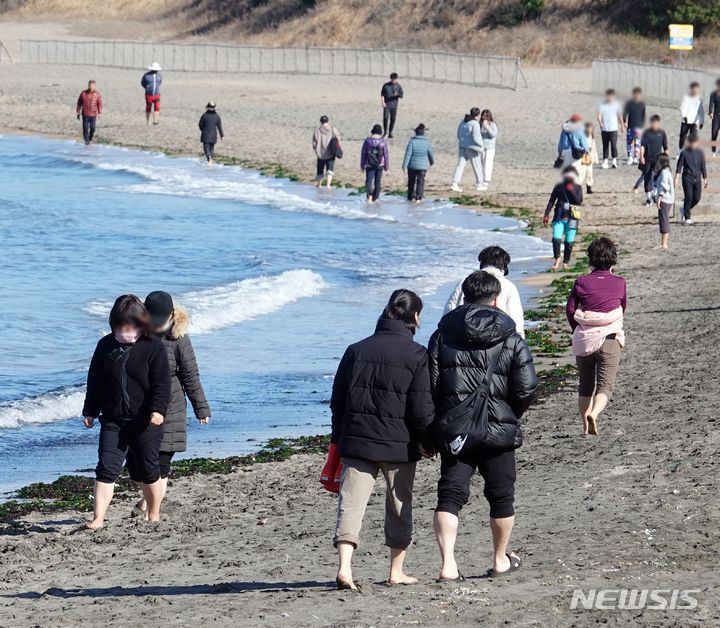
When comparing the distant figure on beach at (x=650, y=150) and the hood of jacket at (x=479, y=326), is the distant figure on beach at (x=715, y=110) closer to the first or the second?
the distant figure on beach at (x=650, y=150)

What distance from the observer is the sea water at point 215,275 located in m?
12.6

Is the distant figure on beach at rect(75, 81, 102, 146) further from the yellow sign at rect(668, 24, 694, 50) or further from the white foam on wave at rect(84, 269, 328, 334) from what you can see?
the white foam on wave at rect(84, 269, 328, 334)

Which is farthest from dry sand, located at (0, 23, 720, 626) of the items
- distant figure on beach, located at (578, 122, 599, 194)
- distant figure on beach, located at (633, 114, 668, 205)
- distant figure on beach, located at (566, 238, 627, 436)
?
distant figure on beach, located at (633, 114, 668, 205)

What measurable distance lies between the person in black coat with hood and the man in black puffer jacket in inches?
4.8

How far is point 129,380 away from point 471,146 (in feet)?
66.6

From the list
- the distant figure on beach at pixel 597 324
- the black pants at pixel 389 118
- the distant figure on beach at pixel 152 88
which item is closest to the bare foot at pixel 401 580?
the distant figure on beach at pixel 597 324

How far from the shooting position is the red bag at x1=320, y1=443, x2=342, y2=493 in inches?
265

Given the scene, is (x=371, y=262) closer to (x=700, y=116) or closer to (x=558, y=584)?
(x=700, y=116)

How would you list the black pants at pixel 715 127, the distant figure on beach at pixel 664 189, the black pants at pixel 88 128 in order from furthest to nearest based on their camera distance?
the black pants at pixel 88 128 → the black pants at pixel 715 127 → the distant figure on beach at pixel 664 189

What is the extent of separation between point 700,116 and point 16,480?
20.4 m

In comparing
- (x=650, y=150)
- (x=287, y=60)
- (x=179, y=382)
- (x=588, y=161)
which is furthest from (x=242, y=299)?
(x=287, y=60)

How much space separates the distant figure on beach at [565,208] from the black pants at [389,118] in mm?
17077

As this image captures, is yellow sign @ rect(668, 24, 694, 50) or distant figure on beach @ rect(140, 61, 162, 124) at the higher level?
yellow sign @ rect(668, 24, 694, 50)

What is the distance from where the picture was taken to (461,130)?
27.4 meters
